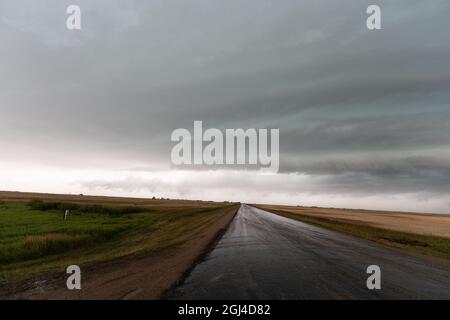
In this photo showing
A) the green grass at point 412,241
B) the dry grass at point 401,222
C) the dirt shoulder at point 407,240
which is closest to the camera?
the dirt shoulder at point 407,240

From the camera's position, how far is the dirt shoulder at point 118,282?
8.12 meters

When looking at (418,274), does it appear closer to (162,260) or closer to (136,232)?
(162,260)

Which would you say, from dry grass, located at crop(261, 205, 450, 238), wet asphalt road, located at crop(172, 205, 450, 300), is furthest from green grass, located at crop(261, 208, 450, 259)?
wet asphalt road, located at crop(172, 205, 450, 300)

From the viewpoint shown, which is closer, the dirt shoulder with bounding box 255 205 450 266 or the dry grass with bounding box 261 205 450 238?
the dirt shoulder with bounding box 255 205 450 266

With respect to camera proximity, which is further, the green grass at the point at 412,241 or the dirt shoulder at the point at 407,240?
the green grass at the point at 412,241

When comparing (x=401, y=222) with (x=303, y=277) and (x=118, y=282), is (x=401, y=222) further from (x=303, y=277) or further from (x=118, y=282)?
(x=118, y=282)

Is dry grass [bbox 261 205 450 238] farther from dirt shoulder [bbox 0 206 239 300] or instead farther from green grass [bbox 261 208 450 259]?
dirt shoulder [bbox 0 206 239 300]

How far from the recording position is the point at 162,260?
1298 cm

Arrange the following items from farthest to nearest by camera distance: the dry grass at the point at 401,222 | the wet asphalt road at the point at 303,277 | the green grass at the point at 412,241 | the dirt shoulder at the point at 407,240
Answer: the dry grass at the point at 401,222 → the green grass at the point at 412,241 → the dirt shoulder at the point at 407,240 → the wet asphalt road at the point at 303,277

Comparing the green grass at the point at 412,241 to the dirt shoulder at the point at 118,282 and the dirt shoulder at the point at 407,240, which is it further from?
the dirt shoulder at the point at 118,282

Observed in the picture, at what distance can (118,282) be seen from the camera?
30.5 ft

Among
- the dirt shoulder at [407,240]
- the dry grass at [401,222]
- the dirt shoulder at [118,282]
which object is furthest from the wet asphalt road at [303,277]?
the dry grass at [401,222]

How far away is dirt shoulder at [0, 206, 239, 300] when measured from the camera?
812cm
